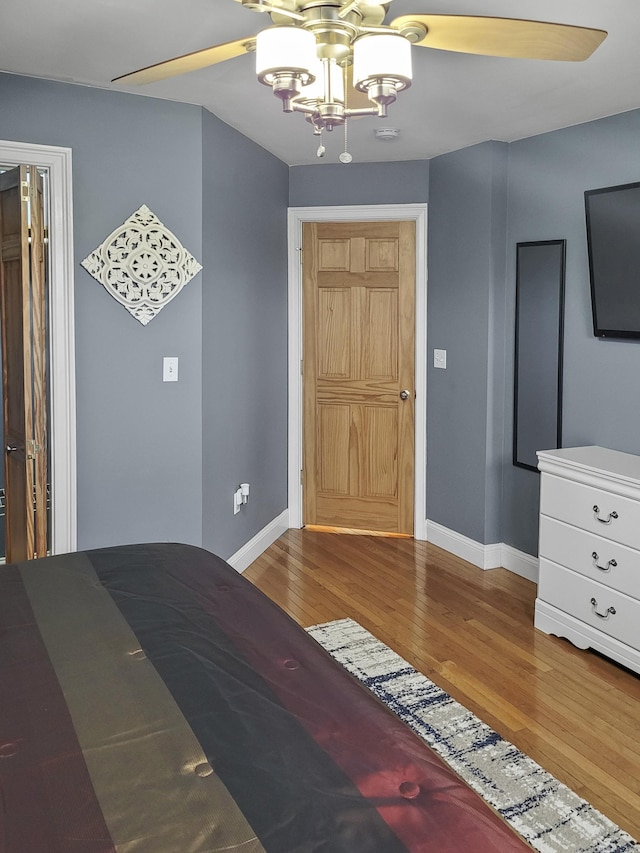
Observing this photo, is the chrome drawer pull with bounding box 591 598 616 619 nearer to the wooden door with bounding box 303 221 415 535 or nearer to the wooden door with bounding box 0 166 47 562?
the wooden door with bounding box 303 221 415 535

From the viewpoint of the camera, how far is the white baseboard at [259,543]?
14.5ft

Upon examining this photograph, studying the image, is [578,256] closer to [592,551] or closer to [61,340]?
[592,551]

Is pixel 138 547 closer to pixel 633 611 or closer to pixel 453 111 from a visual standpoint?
pixel 633 611

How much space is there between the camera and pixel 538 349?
167 inches

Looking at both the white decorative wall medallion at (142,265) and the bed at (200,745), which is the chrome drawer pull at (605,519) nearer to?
the bed at (200,745)

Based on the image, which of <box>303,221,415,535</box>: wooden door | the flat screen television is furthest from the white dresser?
<box>303,221,415,535</box>: wooden door

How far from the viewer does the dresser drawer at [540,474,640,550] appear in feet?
10.4

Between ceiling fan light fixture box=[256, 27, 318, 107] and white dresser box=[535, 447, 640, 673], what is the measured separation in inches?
84.1

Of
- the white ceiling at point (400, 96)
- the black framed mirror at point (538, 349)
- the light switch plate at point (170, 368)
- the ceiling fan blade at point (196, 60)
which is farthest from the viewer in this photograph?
the black framed mirror at point (538, 349)

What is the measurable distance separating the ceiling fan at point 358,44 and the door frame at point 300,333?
2774 millimetres

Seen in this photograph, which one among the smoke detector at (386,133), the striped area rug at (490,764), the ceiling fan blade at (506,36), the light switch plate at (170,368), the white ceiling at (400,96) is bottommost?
the striped area rug at (490,764)

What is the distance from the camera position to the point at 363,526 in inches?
209

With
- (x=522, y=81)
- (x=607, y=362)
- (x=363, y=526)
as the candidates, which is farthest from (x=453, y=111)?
(x=363, y=526)

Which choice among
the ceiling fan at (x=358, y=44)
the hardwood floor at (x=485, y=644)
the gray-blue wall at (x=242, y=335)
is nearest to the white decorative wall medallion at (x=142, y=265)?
the gray-blue wall at (x=242, y=335)
